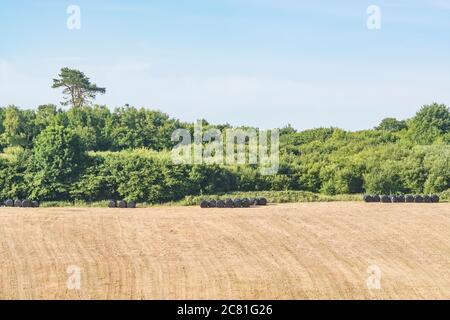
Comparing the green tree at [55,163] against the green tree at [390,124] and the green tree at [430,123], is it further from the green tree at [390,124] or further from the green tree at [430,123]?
the green tree at [390,124]

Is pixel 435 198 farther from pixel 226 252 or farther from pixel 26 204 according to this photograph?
pixel 26 204

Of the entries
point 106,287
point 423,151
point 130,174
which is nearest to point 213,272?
point 106,287

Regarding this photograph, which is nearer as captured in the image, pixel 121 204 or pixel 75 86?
pixel 121 204

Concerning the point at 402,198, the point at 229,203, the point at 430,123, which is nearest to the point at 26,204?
the point at 229,203

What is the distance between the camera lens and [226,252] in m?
47.0

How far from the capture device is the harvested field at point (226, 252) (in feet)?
132

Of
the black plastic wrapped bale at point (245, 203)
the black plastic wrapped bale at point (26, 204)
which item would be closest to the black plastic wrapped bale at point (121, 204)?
the black plastic wrapped bale at point (26, 204)

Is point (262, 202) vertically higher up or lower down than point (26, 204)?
lower down

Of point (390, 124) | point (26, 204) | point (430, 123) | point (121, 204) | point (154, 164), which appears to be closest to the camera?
point (26, 204)

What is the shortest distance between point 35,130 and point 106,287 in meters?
45.8

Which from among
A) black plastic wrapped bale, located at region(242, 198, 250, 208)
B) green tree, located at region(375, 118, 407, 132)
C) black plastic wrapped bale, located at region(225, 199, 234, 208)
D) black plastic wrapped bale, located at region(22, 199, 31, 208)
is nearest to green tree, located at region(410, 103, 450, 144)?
green tree, located at region(375, 118, 407, 132)
